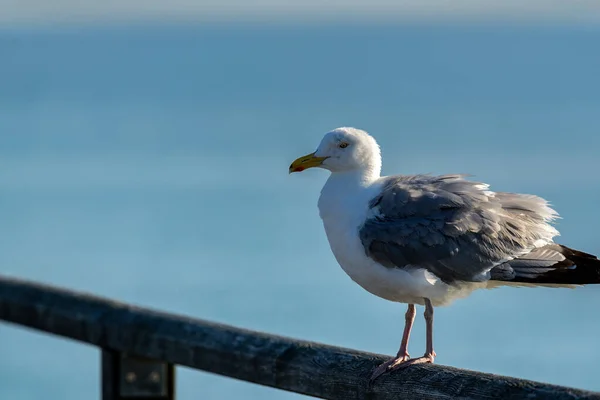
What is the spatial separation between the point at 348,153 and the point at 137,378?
3.85 feet

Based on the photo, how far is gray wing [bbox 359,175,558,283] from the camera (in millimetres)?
4133

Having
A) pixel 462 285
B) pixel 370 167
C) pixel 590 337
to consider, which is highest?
pixel 370 167

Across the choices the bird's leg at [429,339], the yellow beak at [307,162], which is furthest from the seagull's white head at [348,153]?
the bird's leg at [429,339]

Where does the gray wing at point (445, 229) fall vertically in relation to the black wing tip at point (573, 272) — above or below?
above

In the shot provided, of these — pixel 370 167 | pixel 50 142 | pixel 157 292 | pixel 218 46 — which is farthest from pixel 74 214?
pixel 218 46

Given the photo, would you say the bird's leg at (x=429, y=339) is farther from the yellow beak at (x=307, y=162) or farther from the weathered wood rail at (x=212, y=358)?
the yellow beak at (x=307, y=162)

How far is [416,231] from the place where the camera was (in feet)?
13.7

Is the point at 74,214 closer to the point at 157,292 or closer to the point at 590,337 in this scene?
the point at 157,292

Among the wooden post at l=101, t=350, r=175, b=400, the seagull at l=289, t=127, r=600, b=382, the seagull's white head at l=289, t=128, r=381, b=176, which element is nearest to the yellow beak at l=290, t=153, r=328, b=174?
the seagull's white head at l=289, t=128, r=381, b=176

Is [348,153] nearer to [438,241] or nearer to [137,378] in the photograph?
[438,241]

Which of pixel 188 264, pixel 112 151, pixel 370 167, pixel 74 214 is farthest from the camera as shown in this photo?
pixel 112 151

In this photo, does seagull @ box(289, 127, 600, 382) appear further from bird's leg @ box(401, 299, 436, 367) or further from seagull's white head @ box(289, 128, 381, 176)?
seagull's white head @ box(289, 128, 381, 176)

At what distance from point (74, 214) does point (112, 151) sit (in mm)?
10480

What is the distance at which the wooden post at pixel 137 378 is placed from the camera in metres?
4.37
